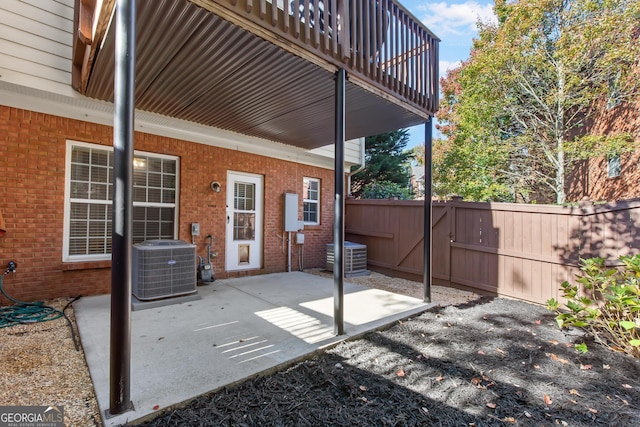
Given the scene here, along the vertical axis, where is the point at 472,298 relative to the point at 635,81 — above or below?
below

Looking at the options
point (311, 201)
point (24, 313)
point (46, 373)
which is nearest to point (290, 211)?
point (311, 201)

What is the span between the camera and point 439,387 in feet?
7.63

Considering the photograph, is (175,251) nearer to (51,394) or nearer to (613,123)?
(51,394)

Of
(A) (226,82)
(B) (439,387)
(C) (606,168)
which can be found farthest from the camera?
(C) (606,168)

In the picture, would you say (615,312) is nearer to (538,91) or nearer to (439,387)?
(439,387)

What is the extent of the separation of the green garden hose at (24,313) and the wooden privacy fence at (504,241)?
18.8ft

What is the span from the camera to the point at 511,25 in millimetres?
7480

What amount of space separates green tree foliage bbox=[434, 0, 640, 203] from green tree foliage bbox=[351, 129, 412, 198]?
464cm

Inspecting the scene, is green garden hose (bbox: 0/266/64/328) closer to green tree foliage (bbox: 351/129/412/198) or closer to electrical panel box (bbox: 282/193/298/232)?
electrical panel box (bbox: 282/193/298/232)

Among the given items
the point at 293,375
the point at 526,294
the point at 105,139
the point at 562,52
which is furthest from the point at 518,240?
the point at 105,139

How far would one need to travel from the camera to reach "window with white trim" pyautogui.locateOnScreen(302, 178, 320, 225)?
7481mm

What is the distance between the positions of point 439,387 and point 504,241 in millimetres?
3656

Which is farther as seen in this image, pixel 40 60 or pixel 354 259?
pixel 354 259

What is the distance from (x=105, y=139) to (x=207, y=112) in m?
1.58
